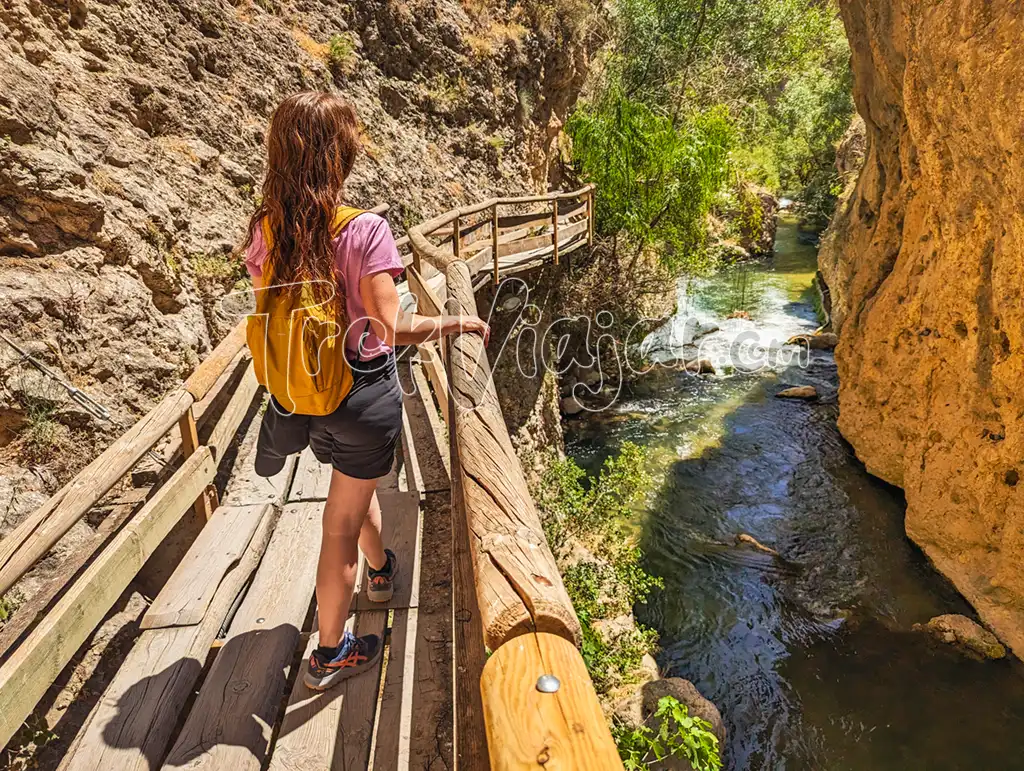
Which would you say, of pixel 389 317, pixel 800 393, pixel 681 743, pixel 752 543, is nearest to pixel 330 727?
pixel 389 317

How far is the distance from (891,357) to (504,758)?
880 cm

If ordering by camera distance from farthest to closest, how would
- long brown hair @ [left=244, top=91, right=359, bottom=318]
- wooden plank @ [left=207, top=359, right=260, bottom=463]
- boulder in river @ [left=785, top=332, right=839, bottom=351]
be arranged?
boulder in river @ [left=785, top=332, right=839, bottom=351]
wooden plank @ [left=207, top=359, right=260, bottom=463]
long brown hair @ [left=244, top=91, right=359, bottom=318]

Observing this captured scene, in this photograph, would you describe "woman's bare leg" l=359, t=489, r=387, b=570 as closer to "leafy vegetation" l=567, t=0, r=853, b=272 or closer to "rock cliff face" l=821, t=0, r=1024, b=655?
"rock cliff face" l=821, t=0, r=1024, b=655

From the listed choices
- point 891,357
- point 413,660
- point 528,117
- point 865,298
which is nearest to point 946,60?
point 891,357

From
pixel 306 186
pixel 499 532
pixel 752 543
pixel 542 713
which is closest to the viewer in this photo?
pixel 542 713

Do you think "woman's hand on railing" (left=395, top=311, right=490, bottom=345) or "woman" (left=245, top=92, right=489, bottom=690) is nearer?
"woman" (left=245, top=92, right=489, bottom=690)

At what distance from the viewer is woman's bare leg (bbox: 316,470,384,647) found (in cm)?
210

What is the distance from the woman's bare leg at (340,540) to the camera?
210 cm

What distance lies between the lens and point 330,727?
210 cm

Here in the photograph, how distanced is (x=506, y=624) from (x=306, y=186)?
1348 mm

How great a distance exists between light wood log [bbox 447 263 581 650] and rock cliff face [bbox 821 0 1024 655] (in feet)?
17.1

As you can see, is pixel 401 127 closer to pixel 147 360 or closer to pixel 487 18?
pixel 487 18

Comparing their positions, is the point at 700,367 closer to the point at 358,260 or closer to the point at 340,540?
the point at 340,540

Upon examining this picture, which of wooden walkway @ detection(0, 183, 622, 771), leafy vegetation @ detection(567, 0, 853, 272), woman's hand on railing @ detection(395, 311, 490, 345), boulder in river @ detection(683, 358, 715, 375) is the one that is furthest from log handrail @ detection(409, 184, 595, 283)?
boulder in river @ detection(683, 358, 715, 375)
